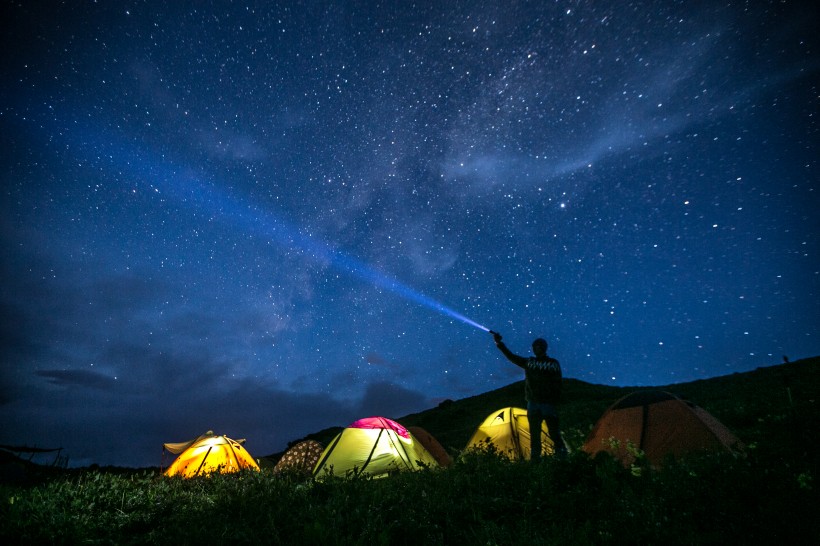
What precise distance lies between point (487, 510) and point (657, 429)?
478 centimetres

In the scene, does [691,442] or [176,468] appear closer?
[691,442]

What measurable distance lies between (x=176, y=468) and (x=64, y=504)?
8.28 metres

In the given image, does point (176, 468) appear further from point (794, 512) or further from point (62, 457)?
point (794, 512)

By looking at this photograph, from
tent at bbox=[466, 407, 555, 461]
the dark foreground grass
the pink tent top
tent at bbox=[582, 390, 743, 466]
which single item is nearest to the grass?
the dark foreground grass

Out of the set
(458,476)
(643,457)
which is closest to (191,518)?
(458,476)

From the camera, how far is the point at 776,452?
5.24 m

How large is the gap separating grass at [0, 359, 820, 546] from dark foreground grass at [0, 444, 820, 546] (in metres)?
0.02

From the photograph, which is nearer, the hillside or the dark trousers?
the hillside

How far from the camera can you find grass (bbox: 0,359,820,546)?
3846mm

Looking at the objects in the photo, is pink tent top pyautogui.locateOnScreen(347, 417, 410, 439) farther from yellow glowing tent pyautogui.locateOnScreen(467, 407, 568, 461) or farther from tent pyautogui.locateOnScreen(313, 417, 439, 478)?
yellow glowing tent pyautogui.locateOnScreen(467, 407, 568, 461)

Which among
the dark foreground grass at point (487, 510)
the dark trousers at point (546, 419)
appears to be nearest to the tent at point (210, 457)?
the dark foreground grass at point (487, 510)

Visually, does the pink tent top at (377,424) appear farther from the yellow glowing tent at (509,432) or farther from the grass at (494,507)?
the grass at (494,507)

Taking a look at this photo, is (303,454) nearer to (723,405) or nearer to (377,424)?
(377,424)

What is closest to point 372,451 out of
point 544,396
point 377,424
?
point 377,424
